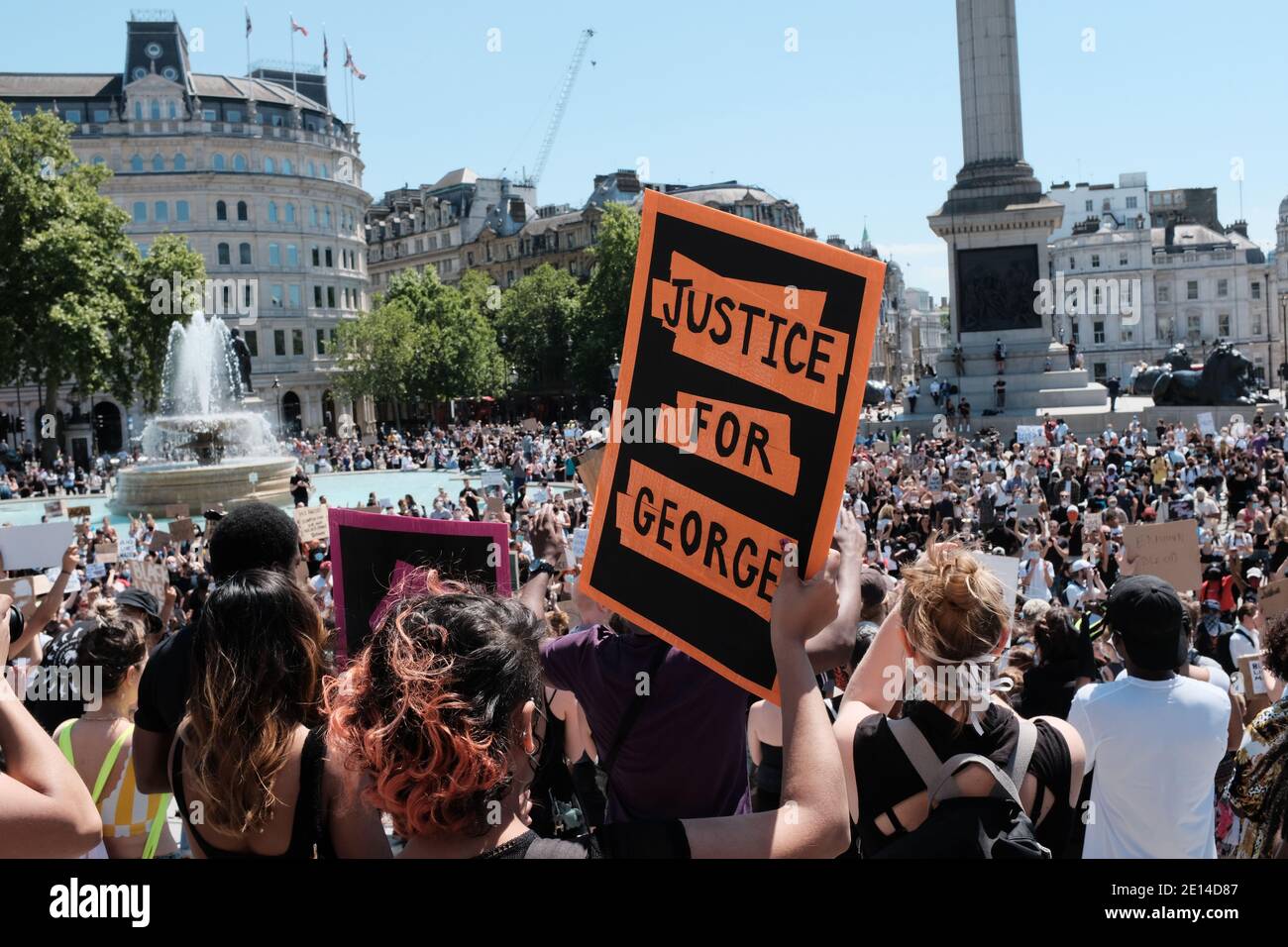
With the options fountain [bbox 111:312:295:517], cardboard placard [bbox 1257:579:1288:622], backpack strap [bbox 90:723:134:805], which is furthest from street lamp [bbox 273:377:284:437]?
backpack strap [bbox 90:723:134:805]

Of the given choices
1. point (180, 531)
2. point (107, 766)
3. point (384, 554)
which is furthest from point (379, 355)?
point (384, 554)

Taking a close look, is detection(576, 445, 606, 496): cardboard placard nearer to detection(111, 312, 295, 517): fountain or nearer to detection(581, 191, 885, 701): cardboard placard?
detection(581, 191, 885, 701): cardboard placard

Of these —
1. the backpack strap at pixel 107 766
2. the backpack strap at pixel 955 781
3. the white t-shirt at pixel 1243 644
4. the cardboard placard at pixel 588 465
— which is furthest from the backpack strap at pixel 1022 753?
the white t-shirt at pixel 1243 644

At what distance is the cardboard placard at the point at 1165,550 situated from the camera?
10000 mm

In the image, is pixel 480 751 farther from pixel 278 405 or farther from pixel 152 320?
pixel 278 405

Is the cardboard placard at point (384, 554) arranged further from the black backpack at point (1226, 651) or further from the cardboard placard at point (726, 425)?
the black backpack at point (1226, 651)

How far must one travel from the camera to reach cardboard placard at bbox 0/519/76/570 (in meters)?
10.3

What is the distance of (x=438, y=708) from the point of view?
239cm

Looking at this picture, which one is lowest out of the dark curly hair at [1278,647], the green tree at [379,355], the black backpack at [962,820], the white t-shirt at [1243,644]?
the white t-shirt at [1243,644]

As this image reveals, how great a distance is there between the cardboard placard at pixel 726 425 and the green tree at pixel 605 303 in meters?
70.3

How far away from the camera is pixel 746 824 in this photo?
2459 millimetres

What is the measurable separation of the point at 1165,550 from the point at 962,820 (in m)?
8.02

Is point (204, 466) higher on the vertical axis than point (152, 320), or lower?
lower
